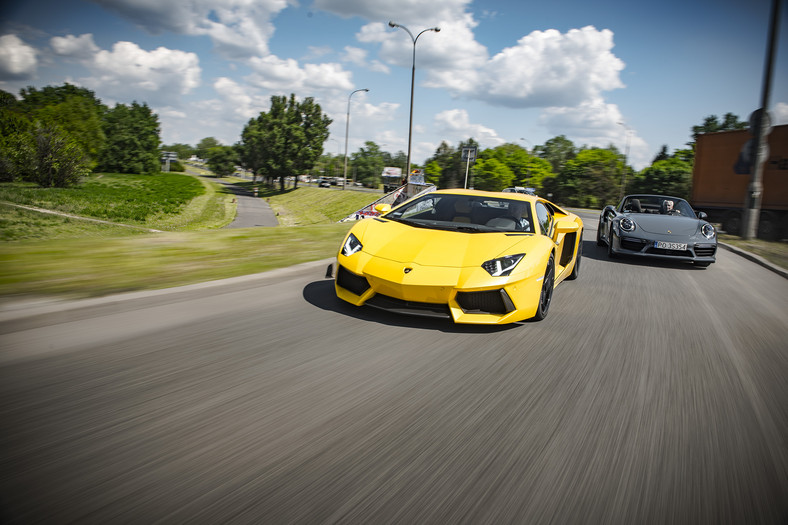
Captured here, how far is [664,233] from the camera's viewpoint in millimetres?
8570

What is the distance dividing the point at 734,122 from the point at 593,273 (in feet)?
394

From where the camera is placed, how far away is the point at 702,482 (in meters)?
2.05

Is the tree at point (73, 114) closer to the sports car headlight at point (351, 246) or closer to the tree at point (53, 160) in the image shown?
the tree at point (53, 160)

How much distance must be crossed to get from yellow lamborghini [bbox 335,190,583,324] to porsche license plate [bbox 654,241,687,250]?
4.25 m

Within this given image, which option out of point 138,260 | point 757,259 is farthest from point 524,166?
point 138,260

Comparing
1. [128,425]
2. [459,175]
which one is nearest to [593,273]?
[128,425]

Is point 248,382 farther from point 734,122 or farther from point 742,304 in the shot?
point 734,122

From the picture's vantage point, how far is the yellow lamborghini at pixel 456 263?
3.79 meters

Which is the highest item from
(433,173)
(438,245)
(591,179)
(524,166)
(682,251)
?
(524,166)

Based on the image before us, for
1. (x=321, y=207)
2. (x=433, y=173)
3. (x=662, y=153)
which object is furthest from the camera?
(x=662, y=153)

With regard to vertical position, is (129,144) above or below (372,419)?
above

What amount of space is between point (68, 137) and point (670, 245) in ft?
→ 146

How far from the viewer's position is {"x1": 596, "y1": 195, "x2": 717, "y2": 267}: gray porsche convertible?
27.6ft

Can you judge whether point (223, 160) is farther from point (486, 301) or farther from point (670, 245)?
point (486, 301)
